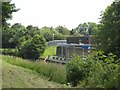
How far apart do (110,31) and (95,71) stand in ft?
22.8

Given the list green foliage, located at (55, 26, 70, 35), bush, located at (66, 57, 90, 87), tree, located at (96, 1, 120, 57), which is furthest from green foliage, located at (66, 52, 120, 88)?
green foliage, located at (55, 26, 70, 35)

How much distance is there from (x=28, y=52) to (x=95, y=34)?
25.1 meters

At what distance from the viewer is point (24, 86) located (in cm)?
594

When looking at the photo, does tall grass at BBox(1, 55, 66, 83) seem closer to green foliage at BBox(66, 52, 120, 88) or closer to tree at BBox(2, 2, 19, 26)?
green foliage at BBox(66, 52, 120, 88)

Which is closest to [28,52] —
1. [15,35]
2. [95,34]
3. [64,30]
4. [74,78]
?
[15,35]

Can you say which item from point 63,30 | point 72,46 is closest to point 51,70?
point 72,46

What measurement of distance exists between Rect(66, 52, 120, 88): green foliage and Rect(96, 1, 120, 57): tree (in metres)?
3.98

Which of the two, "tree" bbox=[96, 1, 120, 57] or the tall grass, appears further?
"tree" bbox=[96, 1, 120, 57]

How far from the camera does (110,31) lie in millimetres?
13219

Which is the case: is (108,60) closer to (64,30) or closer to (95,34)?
(95,34)

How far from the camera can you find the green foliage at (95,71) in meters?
5.88

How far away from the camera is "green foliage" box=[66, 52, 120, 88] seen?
232 inches

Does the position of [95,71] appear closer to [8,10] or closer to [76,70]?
[76,70]

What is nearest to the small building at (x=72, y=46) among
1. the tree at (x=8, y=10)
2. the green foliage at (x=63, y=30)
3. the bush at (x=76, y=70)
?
the tree at (x=8, y=10)
